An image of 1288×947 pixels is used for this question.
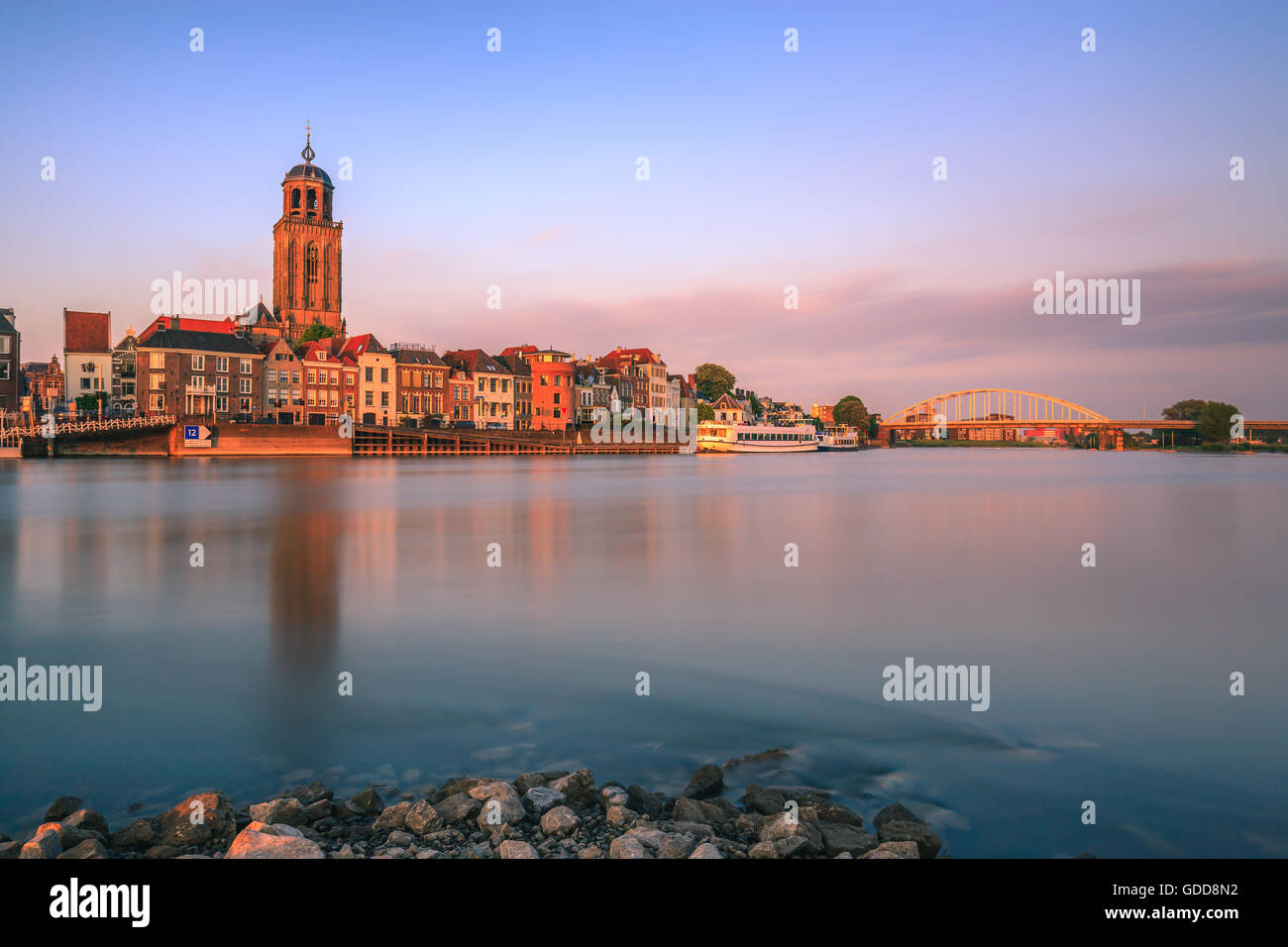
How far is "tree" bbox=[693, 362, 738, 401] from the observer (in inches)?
6260

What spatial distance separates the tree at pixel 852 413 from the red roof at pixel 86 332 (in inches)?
5605

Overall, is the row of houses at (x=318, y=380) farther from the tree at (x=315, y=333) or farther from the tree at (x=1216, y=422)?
the tree at (x=1216, y=422)

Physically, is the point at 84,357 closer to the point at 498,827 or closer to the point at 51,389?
the point at 51,389

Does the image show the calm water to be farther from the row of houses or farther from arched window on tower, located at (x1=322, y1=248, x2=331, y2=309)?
arched window on tower, located at (x1=322, y1=248, x2=331, y2=309)

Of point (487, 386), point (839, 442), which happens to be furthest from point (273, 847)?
point (839, 442)

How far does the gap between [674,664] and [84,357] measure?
126 m

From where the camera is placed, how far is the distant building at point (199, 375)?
276ft

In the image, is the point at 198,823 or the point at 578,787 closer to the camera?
the point at 198,823

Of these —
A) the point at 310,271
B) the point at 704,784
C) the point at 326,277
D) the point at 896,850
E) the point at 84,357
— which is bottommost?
the point at 704,784

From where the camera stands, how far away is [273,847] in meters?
5.38

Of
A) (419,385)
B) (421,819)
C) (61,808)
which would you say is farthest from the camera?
(419,385)

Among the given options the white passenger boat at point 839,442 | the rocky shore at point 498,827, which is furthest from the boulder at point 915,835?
the white passenger boat at point 839,442
